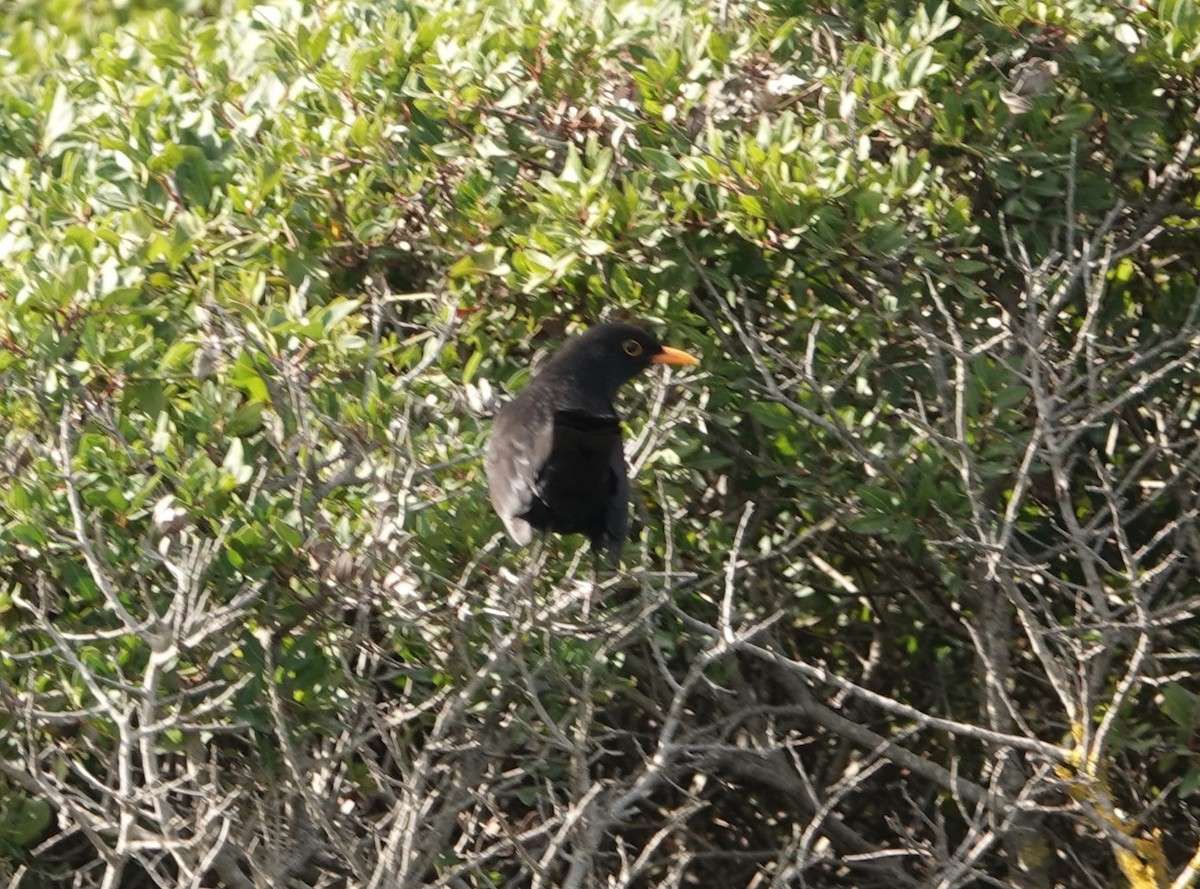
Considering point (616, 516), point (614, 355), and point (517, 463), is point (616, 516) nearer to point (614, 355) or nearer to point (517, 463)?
point (517, 463)

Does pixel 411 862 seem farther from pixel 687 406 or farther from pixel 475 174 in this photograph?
pixel 475 174

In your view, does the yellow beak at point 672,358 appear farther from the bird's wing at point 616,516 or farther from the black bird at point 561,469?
the bird's wing at point 616,516

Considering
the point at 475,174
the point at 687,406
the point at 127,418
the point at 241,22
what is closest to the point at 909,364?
the point at 687,406

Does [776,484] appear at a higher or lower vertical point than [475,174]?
lower

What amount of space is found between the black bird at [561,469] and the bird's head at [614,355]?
88 mm

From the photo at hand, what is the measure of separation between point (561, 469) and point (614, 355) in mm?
497

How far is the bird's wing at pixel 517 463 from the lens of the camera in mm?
5035

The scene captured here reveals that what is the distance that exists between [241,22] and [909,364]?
9.31 ft

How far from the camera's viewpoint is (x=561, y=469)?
16.9 ft

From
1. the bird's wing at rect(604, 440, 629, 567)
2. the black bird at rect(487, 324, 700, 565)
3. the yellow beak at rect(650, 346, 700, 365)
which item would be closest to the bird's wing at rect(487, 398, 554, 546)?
the black bird at rect(487, 324, 700, 565)

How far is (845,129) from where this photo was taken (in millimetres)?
5570

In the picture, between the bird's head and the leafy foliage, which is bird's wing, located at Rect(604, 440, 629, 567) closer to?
the leafy foliage

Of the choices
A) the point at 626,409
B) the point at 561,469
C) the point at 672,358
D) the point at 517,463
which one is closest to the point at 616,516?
the point at 561,469

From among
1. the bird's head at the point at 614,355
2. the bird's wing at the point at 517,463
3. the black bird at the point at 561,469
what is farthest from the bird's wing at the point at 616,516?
the bird's head at the point at 614,355
